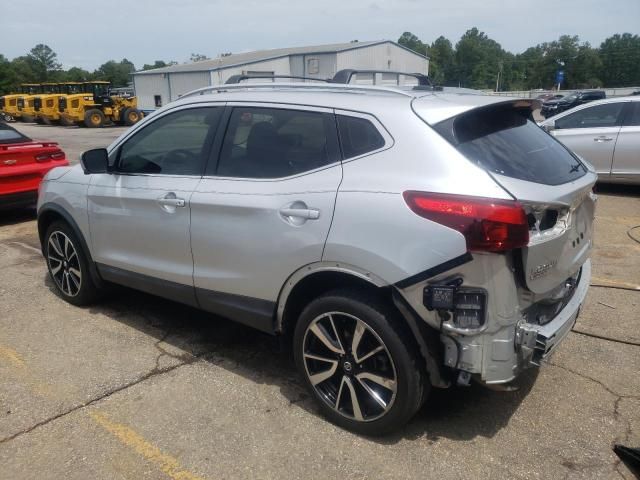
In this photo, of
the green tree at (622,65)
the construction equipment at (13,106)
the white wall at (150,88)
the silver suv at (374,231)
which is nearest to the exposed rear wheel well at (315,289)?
the silver suv at (374,231)

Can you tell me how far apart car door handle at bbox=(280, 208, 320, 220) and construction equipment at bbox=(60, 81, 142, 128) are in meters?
29.4

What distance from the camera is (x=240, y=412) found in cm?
318

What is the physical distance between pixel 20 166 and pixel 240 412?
6.42 meters

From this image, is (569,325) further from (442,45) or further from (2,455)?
(442,45)

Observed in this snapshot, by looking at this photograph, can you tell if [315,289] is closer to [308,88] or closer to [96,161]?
[308,88]

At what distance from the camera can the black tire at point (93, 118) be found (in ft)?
95.2

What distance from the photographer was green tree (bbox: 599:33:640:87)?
102 m

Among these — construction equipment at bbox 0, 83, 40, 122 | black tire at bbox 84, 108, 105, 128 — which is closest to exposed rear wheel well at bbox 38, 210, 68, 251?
black tire at bbox 84, 108, 105, 128

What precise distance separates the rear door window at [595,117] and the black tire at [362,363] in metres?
8.13

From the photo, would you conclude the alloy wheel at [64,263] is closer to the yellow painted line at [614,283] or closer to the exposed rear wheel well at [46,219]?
the exposed rear wheel well at [46,219]

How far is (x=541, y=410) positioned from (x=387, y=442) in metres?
0.96

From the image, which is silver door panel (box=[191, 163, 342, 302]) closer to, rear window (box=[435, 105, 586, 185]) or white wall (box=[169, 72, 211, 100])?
rear window (box=[435, 105, 586, 185])

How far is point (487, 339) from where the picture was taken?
250cm

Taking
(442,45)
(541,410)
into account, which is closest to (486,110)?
(541,410)
